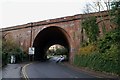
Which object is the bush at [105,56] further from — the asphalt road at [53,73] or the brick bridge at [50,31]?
the brick bridge at [50,31]

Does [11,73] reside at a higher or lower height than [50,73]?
higher

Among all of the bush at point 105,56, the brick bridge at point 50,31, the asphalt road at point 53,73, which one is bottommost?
the asphalt road at point 53,73

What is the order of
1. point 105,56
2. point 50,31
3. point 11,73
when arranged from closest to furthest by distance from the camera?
point 11,73 → point 105,56 → point 50,31

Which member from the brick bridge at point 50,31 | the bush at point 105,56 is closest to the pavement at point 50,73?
the bush at point 105,56

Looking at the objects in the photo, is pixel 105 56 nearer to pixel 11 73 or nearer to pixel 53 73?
pixel 53 73

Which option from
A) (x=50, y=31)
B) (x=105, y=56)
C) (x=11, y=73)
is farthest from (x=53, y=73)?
(x=50, y=31)

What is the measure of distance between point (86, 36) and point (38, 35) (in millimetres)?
15004

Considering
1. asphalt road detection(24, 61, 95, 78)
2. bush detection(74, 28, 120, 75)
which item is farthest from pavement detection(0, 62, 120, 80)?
bush detection(74, 28, 120, 75)

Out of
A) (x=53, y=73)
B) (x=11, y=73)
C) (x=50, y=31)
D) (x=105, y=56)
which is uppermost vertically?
(x=50, y=31)

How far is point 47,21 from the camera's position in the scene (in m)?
55.7

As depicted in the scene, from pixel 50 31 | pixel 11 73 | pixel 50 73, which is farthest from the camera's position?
pixel 50 31

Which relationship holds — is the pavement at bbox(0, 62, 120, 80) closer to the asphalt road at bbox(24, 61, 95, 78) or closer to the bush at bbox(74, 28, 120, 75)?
the asphalt road at bbox(24, 61, 95, 78)

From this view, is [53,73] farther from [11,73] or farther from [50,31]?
[50,31]

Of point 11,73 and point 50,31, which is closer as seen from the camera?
point 11,73
